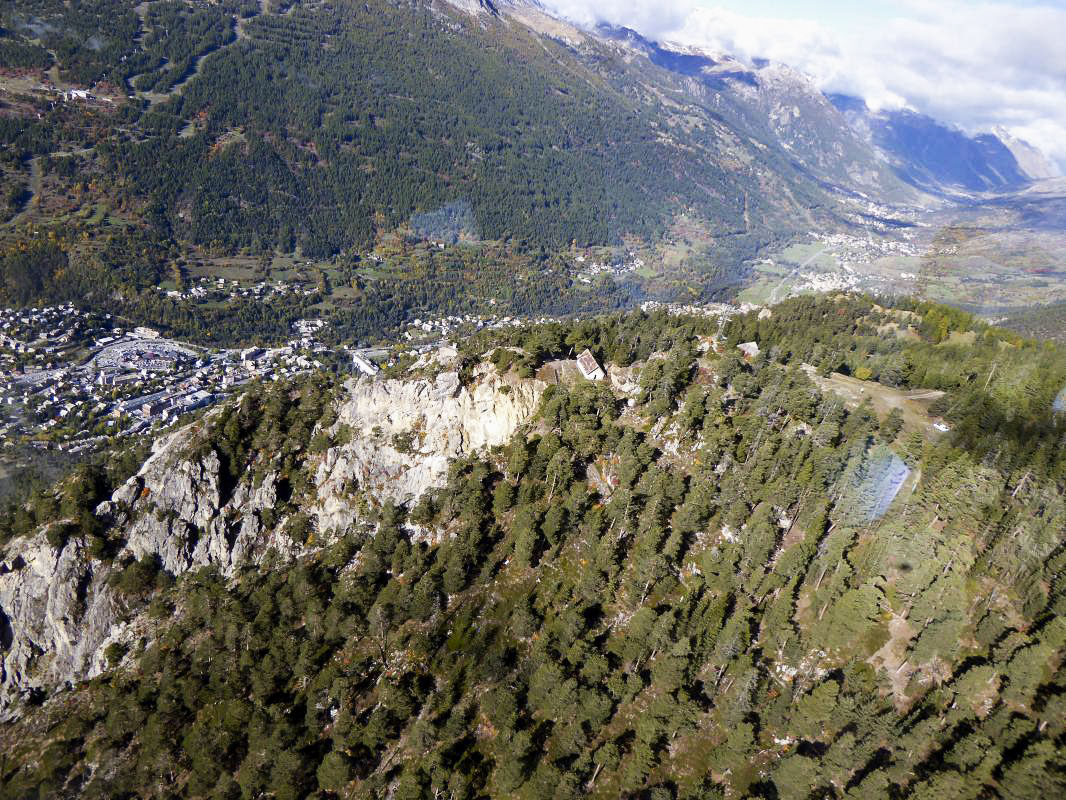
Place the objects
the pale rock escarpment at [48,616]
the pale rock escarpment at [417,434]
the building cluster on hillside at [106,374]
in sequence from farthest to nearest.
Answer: the building cluster on hillside at [106,374], the pale rock escarpment at [417,434], the pale rock escarpment at [48,616]

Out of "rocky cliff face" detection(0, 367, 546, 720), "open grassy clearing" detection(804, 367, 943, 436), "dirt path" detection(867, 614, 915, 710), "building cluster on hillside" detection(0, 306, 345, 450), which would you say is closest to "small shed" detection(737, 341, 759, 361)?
"open grassy clearing" detection(804, 367, 943, 436)

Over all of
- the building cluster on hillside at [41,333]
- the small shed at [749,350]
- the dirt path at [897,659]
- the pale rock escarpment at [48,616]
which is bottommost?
the building cluster on hillside at [41,333]

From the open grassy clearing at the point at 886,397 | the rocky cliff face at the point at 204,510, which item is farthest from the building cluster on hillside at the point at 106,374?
the open grassy clearing at the point at 886,397

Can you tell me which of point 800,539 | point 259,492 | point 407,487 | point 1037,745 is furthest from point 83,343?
point 1037,745

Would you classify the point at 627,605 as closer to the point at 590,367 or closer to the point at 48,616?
the point at 590,367

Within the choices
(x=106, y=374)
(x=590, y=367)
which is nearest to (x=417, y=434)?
(x=590, y=367)

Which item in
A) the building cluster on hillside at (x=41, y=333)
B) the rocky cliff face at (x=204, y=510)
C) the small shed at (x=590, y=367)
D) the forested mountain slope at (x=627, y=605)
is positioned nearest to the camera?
the forested mountain slope at (x=627, y=605)

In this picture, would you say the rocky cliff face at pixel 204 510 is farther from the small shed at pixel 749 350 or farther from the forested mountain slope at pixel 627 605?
the small shed at pixel 749 350
